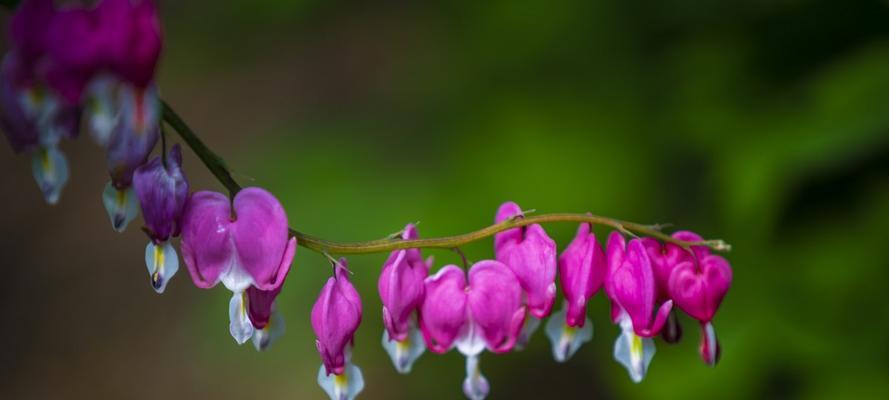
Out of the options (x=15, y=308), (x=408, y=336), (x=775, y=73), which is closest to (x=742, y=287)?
(x=775, y=73)

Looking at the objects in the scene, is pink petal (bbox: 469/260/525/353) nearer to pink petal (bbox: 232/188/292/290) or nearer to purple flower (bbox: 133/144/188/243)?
pink petal (bbox: 232/188/292/290)

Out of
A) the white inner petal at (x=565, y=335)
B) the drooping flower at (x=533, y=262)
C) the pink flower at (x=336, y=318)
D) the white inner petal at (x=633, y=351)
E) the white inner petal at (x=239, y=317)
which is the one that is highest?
the drooping flower at (x=533, y=262)

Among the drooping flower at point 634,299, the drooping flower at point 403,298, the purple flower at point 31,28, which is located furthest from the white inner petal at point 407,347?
the purple flower at point 31,28

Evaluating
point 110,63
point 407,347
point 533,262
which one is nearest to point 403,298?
point 407,347

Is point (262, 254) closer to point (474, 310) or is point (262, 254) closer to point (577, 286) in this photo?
point (474, 310)

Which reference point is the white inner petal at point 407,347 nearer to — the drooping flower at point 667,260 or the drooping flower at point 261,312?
the drooping flower at point 261,312

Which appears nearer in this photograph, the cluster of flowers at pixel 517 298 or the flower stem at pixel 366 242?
the flower stem at pixel 366 242
